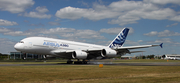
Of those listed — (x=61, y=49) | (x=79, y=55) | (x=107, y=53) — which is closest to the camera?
(x=79, y=55)

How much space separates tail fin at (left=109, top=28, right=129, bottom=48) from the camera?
53959mm

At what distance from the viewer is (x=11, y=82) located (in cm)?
1275

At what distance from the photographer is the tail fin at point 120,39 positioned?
5396 cm

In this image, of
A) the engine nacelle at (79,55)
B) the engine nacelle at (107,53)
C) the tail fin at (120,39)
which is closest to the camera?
the engine nacelle at (79,55)

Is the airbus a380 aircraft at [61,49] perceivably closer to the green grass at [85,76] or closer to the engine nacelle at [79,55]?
the engine nacelle at [79,55]

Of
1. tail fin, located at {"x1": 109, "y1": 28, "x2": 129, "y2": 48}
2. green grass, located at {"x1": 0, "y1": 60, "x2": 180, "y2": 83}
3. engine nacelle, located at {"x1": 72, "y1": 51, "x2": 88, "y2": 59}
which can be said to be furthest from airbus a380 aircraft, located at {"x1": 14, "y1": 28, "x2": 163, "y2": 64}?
green grass, located at {"x1": 0, "y1": 60, "x2": 180, "y2": 83}

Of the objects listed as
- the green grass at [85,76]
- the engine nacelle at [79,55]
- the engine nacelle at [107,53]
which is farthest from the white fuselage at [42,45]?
the green grass at [85,76]

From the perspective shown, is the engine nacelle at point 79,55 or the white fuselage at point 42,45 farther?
the engine nacelle at point 79,55

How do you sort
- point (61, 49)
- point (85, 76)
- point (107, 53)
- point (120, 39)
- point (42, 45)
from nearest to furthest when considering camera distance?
point (85, 76), point (42, 45), point (107, 53), point (61, 49), point (120, 39)

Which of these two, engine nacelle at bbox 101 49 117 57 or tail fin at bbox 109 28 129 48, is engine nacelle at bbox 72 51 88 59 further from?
tail fin at bbox 109 28 129 48

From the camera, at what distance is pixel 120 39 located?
179ft

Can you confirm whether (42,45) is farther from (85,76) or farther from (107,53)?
(85,76)

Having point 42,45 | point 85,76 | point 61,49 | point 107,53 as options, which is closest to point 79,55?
point 61,49

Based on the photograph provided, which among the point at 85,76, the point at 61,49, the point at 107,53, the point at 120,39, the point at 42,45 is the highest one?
the point at 120,39
